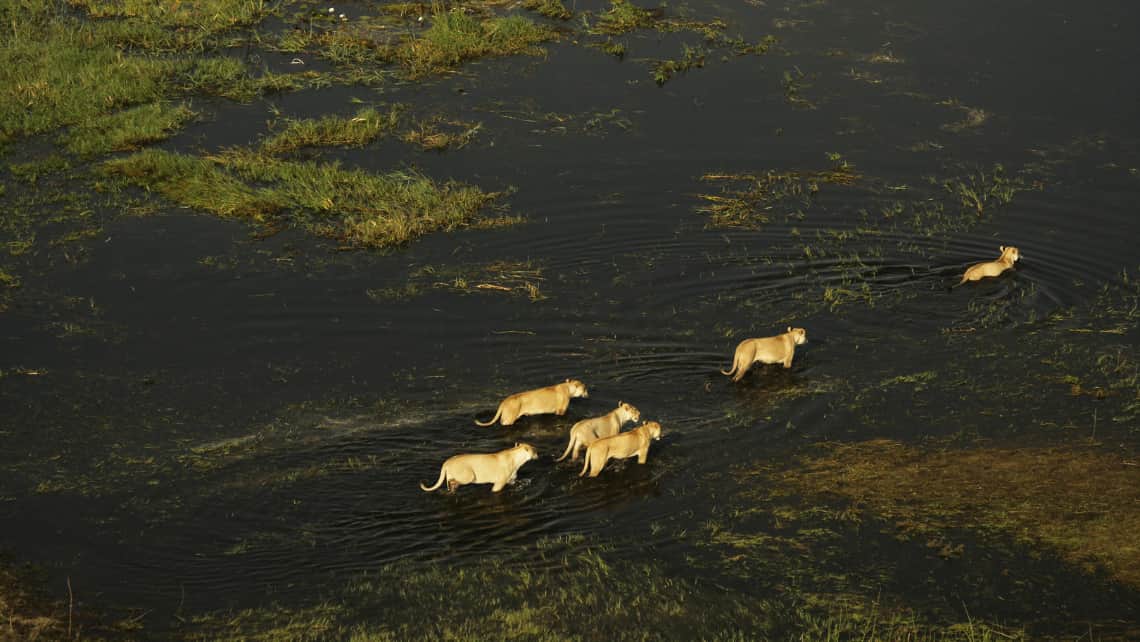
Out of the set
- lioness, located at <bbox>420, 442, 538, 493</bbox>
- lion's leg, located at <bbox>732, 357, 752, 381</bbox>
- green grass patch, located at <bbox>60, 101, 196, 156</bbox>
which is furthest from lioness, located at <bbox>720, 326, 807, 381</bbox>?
green grass patch, located at <bbox>60, 101, 196, 156</bbox>

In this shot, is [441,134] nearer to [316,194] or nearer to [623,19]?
[316,194]

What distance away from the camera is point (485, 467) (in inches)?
535

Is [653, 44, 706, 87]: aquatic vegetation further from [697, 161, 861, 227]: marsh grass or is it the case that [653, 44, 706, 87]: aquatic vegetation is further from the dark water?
[697, 161, 861, 227]: marsh grass

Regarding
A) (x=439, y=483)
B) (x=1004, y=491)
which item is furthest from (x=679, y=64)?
(x=439, y=483)

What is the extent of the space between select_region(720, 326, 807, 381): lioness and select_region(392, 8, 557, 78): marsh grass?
14.3 metres

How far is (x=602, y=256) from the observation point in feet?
65.3

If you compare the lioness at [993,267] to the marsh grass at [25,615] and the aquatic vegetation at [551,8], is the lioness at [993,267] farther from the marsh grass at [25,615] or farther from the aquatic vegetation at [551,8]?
the aquatic vegetation at [551,8]

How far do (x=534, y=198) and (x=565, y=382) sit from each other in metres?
7.34

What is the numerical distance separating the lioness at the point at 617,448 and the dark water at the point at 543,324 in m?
0.33

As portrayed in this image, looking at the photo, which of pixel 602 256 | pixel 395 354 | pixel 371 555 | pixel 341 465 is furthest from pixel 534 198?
pixel 371 555

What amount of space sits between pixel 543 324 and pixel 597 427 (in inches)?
136

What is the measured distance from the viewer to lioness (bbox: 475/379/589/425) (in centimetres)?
1501

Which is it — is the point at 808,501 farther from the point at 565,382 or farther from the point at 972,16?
the point at 972,16

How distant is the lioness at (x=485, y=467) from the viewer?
44.5ft
